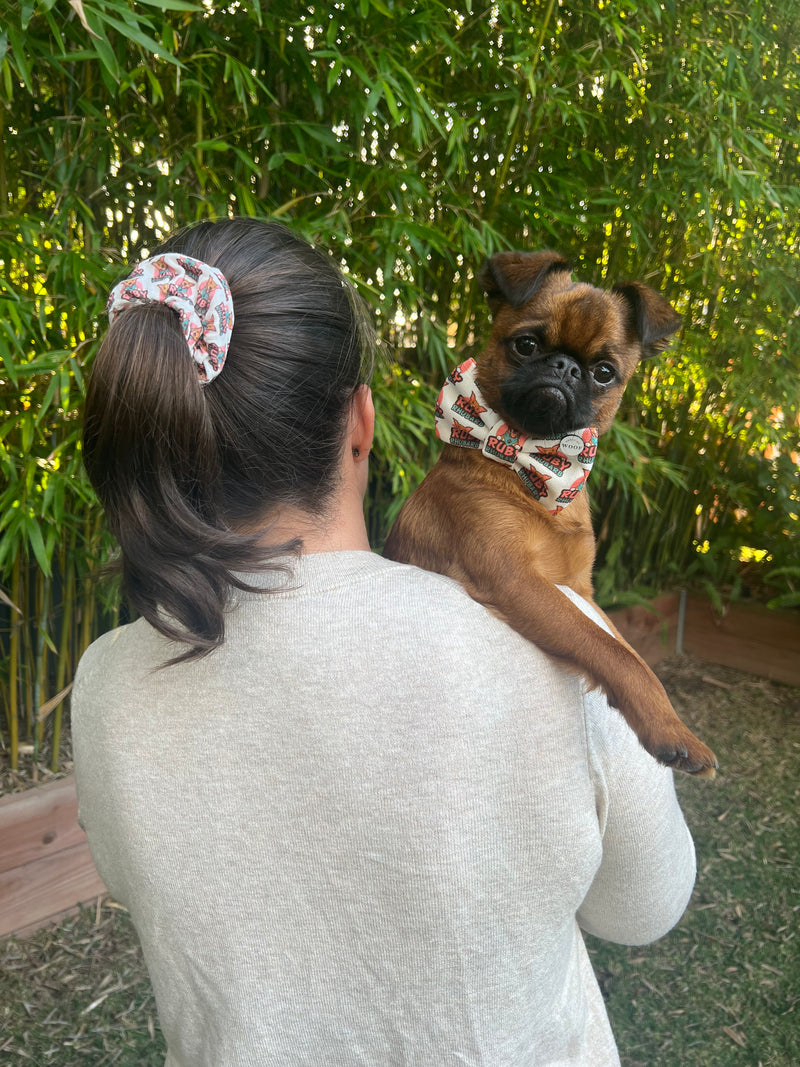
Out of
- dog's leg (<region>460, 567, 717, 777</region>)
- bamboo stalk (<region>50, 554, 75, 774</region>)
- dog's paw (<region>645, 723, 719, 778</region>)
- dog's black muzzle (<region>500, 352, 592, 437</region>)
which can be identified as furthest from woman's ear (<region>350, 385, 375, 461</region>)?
→ bamboo stalk (<region>50, 554, 75, 774</region>)

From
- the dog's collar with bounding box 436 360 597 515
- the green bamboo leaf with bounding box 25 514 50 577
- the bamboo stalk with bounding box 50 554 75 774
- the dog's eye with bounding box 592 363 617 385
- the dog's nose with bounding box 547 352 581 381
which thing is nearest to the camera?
the dog's collar with bounding box 436 360 597 515

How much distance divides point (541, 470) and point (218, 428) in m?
0.79

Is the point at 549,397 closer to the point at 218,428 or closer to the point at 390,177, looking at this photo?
the point at 218,428

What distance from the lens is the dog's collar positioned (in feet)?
5.54

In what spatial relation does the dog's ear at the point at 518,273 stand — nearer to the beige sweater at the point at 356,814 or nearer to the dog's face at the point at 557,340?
the dog's face at the point at 557,340

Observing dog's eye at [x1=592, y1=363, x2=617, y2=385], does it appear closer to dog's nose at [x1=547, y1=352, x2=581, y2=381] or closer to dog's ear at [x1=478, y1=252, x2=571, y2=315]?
dog's nose at [x1=547, y1=352, x2=581, y2=381]

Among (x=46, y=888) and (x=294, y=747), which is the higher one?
(x=294, y=747)

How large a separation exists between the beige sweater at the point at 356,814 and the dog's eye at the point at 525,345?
A: 1.00m

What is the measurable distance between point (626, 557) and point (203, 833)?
4.49 metres

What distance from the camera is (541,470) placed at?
1701 mm

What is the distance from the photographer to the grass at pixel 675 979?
8.10 ft

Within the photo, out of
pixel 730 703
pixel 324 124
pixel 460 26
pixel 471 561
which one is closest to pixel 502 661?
pixel 471 561

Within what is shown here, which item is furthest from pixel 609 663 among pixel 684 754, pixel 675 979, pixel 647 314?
pixel 675 979

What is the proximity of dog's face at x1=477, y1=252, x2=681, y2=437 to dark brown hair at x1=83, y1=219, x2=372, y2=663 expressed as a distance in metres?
0.70
